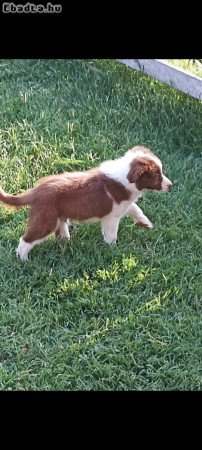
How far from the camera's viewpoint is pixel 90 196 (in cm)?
430

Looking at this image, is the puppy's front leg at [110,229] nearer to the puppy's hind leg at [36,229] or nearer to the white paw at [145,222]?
the white paw at [145,222]

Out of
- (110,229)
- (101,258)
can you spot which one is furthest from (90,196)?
(101,258)

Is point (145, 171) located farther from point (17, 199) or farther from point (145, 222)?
point (17, 199)

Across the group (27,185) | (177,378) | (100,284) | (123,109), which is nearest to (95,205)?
(100,284)

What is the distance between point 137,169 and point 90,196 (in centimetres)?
30

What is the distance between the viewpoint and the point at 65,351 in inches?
147

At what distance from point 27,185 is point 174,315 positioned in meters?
1.46

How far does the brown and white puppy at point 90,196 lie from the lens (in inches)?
167

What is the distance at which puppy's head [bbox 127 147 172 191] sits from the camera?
425cm
